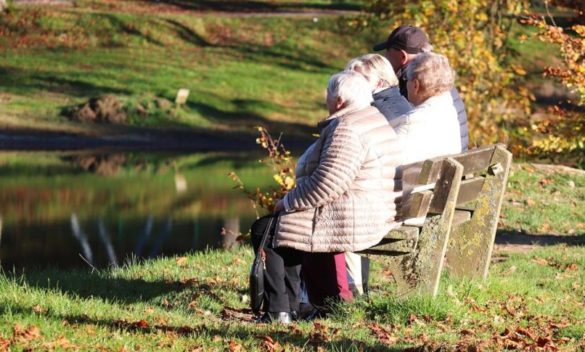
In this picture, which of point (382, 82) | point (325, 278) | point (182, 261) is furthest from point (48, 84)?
point (325, 278)

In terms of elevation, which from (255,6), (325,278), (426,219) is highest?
(426,219)

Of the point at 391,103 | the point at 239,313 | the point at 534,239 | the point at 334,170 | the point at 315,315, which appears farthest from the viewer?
the point at 534,239

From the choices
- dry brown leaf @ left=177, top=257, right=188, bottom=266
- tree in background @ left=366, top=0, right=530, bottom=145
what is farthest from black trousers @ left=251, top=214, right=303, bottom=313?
tree in background @ left=366, top=0, right=530, bottom=145

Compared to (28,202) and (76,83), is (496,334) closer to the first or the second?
(28,202)

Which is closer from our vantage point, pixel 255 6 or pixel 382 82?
pixel 382 82

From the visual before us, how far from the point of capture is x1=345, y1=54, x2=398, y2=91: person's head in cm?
734

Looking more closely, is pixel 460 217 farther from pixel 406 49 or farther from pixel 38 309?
pixel 38 309

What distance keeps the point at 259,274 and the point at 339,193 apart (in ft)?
2.08

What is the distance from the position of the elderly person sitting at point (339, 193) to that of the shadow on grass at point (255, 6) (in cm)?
3419

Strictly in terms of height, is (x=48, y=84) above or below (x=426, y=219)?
below

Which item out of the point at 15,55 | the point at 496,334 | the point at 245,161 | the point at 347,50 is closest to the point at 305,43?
the point at 347,50

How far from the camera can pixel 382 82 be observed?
7461 millimetres

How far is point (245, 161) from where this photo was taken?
70.1 ft

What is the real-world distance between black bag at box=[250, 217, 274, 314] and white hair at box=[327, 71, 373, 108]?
769mm
